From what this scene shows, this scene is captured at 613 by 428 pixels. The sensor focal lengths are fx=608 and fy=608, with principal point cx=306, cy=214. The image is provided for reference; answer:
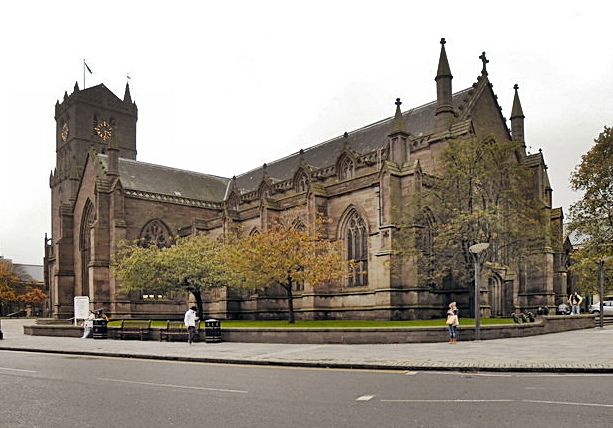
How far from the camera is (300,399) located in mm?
10430

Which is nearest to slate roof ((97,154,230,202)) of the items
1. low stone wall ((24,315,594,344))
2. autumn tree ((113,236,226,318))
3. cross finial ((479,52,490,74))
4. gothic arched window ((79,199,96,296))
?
gothic arched window ((79,199,96,296))

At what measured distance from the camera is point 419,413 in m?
8.90

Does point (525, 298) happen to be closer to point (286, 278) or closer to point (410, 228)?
point (410, 228)

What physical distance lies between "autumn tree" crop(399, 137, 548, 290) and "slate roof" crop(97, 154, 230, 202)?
100.0ft

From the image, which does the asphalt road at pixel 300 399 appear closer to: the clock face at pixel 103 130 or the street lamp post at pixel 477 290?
the street lamp post at pixel 477 290

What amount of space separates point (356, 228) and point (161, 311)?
2120cm

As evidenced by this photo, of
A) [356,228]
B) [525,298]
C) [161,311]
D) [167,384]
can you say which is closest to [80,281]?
[161,311]

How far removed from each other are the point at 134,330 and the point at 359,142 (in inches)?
1001

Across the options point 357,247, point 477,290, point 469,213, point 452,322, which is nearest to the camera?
point 452,322

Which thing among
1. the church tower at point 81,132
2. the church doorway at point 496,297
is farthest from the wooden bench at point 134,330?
the church tower at point 81,132

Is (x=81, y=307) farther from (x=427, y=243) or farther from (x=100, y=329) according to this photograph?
(x=427, y=243)

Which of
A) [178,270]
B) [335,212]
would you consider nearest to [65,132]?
[178,270]

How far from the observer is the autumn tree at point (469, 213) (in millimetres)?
30156

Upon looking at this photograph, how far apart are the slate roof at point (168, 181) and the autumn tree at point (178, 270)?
16.4m
